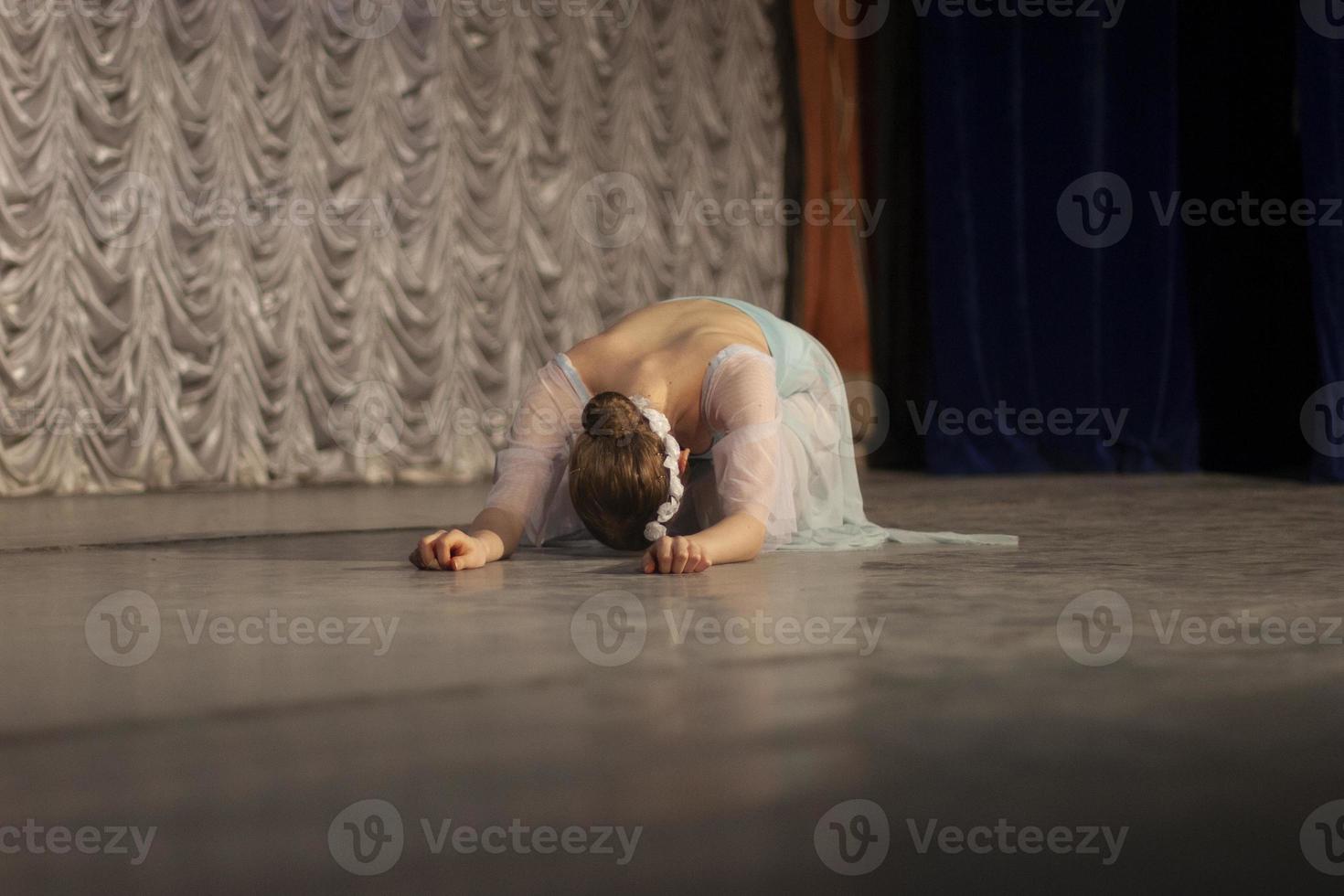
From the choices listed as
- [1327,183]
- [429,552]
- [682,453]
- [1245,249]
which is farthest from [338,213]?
[1245,249]

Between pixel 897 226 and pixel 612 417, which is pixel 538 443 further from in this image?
pixel 897 226

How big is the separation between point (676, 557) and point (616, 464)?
0.62ft

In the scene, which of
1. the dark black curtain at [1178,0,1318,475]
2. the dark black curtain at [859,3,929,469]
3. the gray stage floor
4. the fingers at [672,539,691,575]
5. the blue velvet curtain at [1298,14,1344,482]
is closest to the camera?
the gray stage floor

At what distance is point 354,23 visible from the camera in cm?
565

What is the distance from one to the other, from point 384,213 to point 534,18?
112cm

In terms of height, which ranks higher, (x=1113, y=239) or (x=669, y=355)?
(x=1113, y=239)

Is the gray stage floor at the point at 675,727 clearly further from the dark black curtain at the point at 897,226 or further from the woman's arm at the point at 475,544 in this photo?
the dark black curtain at the point at 897,226

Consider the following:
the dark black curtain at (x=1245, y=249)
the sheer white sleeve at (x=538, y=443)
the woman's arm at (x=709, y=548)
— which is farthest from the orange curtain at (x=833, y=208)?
the woman's arm at (x=709, y=548)

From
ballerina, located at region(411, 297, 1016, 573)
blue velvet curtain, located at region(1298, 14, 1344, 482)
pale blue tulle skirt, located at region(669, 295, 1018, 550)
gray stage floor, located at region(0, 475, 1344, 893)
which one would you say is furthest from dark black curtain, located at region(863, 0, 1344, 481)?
gray stage floor, located at region(0, 475, 1344, 893)

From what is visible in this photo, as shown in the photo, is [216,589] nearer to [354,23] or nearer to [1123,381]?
[354,23]

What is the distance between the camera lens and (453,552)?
2.53 metres

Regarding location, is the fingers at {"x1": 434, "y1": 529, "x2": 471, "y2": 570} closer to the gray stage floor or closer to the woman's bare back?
the gray stage floor

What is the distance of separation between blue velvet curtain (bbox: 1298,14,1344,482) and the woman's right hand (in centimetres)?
373

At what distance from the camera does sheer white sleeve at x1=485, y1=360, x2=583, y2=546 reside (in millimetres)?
2650
